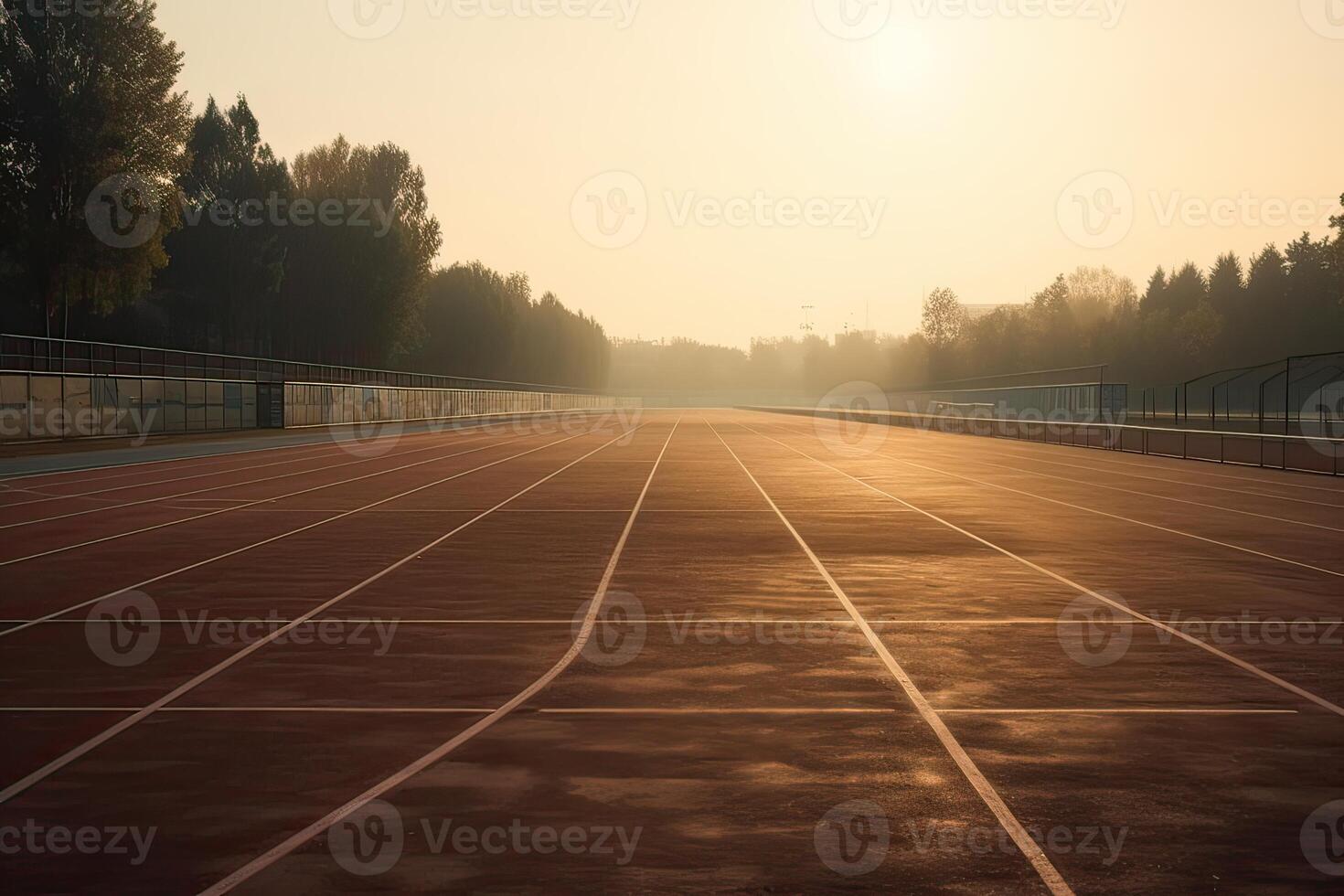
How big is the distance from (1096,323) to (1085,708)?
115 meters

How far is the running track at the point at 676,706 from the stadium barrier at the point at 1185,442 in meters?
14.0

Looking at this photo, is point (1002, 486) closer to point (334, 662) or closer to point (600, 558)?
point (600, 558)

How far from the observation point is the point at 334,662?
9234mm

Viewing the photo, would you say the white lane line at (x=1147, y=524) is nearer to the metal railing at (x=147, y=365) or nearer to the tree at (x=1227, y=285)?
the metal railing at (x=147, y=365)

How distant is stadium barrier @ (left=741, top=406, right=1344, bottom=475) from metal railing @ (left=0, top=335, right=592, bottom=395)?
32.1 meters

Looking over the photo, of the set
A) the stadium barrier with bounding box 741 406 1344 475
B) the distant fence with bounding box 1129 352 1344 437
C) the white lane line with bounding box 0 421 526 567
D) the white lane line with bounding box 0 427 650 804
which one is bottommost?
the white lane line with bounding box 0 427 650 804

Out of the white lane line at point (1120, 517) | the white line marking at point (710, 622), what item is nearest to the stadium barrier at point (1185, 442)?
the white lane line at point (1120, 517)

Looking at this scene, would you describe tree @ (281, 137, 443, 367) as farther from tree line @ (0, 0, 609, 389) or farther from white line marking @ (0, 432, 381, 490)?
white line marking @ (0, 432, 381, 490)

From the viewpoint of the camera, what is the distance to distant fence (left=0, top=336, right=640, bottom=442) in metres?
37.5

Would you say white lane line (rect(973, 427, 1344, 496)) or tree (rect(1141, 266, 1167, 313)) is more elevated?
tree (rect(1141, 266, 1167, 313))

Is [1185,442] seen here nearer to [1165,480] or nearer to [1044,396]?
[1165,480]

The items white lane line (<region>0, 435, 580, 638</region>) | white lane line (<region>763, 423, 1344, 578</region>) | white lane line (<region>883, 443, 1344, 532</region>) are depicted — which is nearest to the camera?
white lane line (<region>0, 435, 580, 638</region>)

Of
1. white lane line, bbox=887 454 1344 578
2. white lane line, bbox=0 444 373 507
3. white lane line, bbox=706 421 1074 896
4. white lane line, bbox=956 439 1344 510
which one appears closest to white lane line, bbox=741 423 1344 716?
white lane line, bbox=706 421 1074 896

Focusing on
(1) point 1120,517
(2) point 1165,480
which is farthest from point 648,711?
(2) point 1165,480
